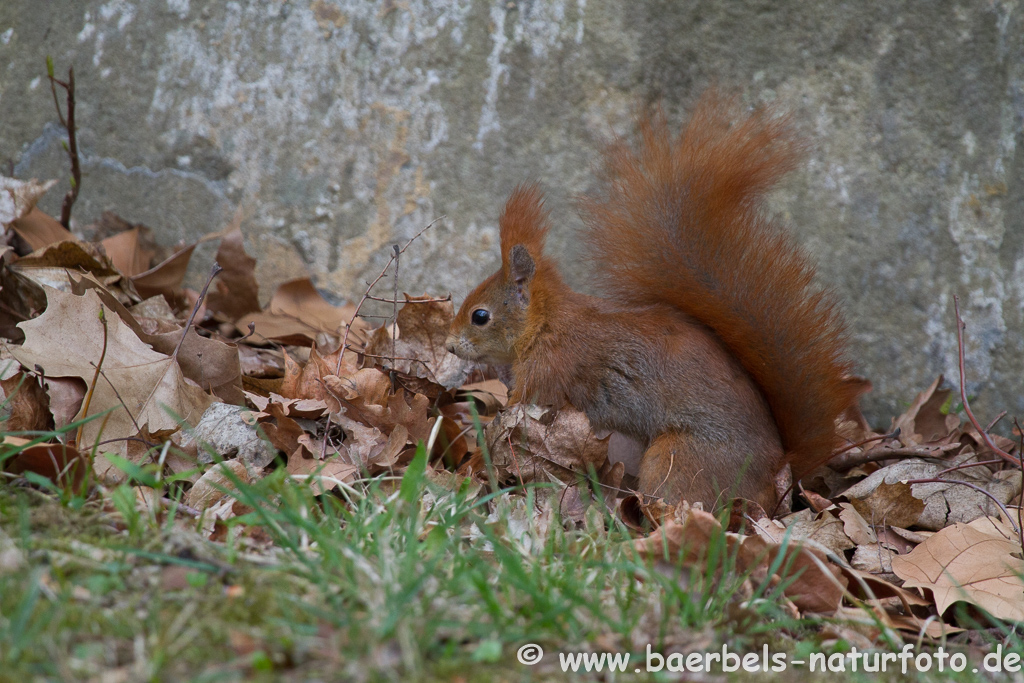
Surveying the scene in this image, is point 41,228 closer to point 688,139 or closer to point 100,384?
point 100,384

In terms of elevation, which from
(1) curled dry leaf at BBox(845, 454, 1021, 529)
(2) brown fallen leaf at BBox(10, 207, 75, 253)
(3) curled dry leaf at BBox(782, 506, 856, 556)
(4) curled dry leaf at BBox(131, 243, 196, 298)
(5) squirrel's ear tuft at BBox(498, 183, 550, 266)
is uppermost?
(5) squirrel's ear tuft at BBox(498, 183, 550, 266)

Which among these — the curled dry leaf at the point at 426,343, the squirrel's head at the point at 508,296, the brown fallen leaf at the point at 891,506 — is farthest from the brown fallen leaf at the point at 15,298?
the brown fallen leaf at the point at 891,506

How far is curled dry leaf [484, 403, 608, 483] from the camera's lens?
191cm

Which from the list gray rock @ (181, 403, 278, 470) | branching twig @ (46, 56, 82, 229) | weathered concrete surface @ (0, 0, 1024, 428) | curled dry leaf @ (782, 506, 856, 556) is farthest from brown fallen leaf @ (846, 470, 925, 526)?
branching twig @ (46, 56, 82, 229)

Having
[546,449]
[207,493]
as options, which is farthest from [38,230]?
[546,449]

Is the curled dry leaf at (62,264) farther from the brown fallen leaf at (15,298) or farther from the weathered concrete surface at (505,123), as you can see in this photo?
the weathered concrete surface at (505,123)

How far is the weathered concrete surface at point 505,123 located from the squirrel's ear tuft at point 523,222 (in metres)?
0.43

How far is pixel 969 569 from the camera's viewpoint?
62.5 inches

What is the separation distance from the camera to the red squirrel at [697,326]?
6.32ft

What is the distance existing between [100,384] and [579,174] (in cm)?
149

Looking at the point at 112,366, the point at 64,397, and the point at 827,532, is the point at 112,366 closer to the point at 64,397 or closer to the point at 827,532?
the point at 64,397

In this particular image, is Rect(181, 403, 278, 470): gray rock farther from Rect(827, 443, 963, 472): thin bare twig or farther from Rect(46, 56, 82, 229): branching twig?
Rect(827, 443, 963, 472): thin bare twig

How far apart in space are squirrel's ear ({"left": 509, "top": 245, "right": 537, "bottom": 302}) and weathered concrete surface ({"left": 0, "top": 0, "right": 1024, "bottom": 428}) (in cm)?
48

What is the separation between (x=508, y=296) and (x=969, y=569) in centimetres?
124
